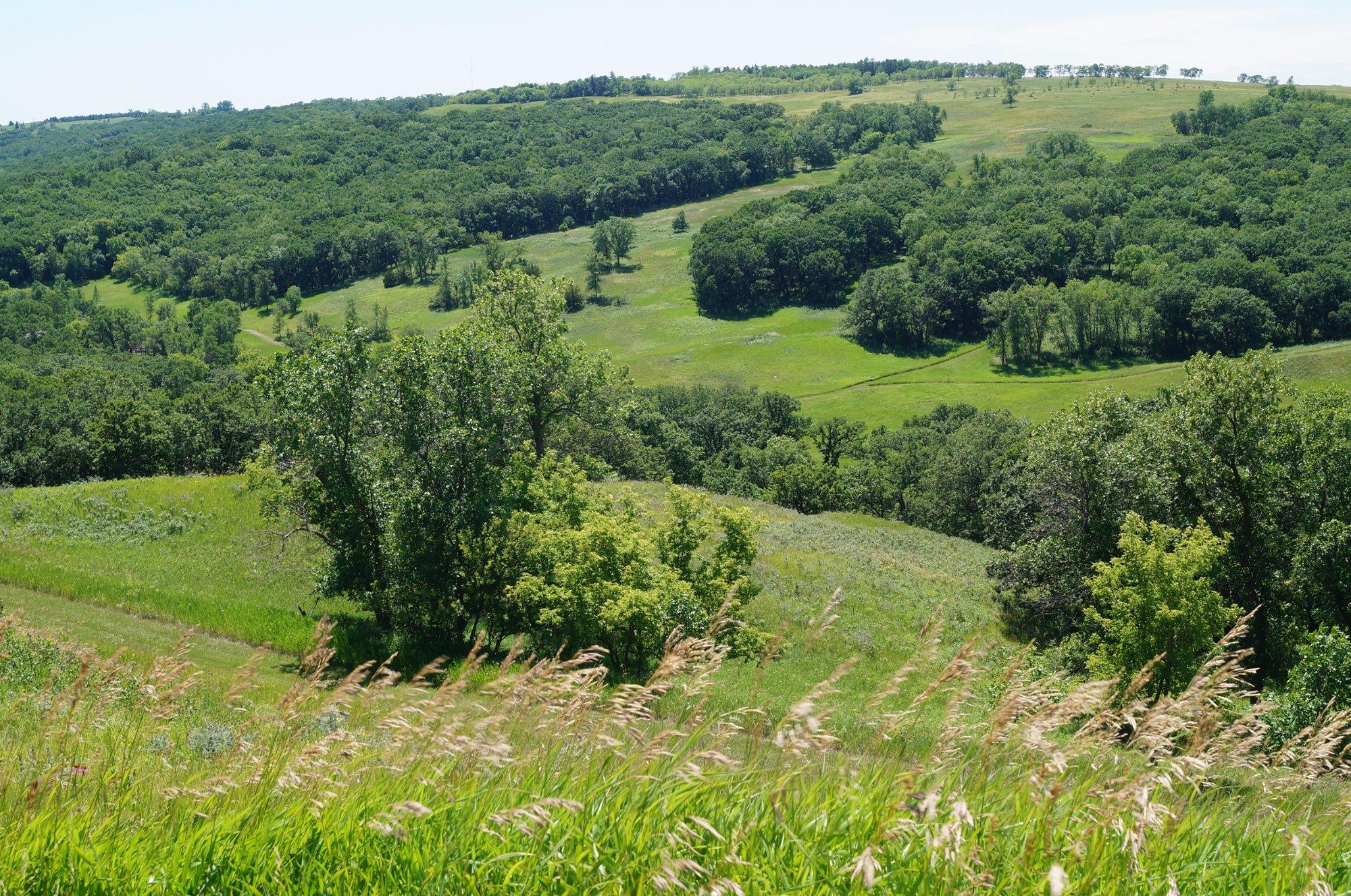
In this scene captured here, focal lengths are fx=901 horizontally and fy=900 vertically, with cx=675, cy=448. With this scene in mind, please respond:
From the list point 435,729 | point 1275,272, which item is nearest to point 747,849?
point 435,729

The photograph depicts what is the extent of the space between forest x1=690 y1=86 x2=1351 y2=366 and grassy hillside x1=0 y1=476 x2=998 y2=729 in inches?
4286

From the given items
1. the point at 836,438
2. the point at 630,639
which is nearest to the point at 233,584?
the point at 630,639

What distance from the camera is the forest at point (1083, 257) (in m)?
134

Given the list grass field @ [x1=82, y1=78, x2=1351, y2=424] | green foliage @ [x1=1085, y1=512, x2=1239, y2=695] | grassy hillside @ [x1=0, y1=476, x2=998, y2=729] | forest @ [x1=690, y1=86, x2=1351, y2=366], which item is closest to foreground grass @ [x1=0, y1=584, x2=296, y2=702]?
grassy hillside @ [x1=0, y1=476, x2=998, y2=729]

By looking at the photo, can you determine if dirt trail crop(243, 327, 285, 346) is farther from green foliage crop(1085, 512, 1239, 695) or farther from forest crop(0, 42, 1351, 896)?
green foliage crop(1085, 512, 1239, 695)

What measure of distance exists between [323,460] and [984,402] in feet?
355

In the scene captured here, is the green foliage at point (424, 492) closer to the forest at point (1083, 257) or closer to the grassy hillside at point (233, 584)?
the grassy hillside at point (233, 584)

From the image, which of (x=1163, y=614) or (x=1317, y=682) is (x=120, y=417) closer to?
(x=1163, y=614)

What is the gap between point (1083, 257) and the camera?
164125 millimetres

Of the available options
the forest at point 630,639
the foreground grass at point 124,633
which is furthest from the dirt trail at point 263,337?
the foreground grass at point 124,633

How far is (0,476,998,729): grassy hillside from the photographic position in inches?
1043

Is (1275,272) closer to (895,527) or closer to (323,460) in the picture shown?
(895,527)

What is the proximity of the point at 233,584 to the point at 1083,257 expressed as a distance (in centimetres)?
16420

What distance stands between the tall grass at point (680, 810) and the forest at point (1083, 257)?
142 meters
